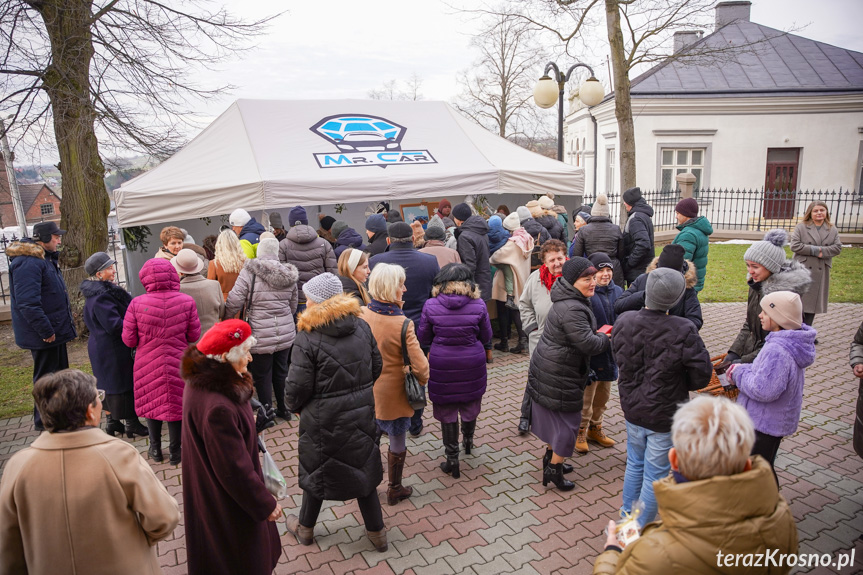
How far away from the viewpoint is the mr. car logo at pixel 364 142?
9.05 meters

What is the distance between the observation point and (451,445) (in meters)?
4.67

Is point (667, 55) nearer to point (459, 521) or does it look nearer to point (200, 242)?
point (200, 242)

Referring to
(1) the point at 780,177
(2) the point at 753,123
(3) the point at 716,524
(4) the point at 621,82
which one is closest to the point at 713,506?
(3) the point at 716,524

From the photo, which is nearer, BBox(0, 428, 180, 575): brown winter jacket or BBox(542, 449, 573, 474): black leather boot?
BBox(0, 428, 180, 575): brown winter jacket

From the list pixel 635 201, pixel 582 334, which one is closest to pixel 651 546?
pixel 582 334

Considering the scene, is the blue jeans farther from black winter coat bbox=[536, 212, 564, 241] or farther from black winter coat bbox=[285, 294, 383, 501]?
black winter coat bbox=[536, 212, 564, 241]

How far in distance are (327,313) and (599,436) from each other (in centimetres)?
303

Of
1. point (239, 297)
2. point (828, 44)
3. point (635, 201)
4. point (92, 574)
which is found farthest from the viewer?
point (828, 44)

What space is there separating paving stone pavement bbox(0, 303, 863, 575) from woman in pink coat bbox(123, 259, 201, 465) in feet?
2.16

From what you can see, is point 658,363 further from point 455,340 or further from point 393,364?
point 393,364

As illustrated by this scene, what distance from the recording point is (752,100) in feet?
65.6

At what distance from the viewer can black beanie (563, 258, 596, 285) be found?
4008 millimetres

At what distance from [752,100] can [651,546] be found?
877 inches

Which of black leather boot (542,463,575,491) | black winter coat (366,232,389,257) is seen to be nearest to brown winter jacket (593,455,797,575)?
black leather boot (542,463,575,491)
